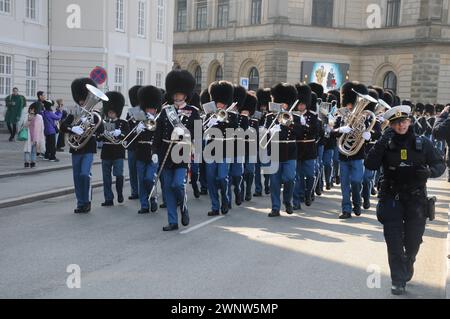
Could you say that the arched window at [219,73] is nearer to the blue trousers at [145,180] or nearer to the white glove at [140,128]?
the white glove at [140,128]

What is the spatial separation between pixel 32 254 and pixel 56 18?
2437cm

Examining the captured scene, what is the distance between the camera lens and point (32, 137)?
1702 cm

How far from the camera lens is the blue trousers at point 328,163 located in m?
15.5

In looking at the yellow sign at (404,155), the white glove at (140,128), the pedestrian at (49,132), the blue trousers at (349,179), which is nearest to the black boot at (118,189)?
the white glove at (140,128)

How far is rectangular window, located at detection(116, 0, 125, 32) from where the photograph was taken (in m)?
33.2

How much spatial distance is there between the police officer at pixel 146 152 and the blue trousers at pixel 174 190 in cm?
135

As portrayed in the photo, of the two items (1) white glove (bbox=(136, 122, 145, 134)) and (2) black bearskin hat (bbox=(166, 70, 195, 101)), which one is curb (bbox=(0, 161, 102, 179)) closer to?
(1) white glove (bbox=(136, 122, 145, 134))

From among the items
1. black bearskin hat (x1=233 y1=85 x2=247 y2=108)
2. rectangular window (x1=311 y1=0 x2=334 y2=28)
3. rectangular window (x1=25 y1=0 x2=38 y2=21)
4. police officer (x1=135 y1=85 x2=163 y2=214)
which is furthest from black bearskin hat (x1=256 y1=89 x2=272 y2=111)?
rectangular window (x1=311 y1=0 x2=334 y2=28)

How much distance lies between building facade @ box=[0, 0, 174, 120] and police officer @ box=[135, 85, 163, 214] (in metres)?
17.4

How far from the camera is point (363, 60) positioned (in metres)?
47.1

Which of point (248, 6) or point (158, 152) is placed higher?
point (248, 6)

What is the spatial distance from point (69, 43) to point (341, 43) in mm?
21945

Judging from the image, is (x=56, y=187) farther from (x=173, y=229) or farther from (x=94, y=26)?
(x=94, y=26)
